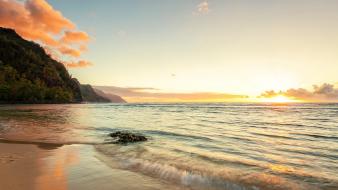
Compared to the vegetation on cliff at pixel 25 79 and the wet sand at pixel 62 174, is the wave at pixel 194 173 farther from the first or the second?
the vegetation on cliff at pixel 25 79

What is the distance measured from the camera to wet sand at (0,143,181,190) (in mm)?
7426

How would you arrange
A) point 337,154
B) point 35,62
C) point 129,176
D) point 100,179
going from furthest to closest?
point 35,62 → point 337,154 → point 129,176 → point 100,179

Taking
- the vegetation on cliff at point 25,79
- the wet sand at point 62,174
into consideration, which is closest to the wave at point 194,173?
the wet sand at point 62,174

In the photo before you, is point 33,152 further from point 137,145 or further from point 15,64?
point 15,64

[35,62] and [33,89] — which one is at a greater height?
[35,62]

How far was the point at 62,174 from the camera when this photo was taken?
8.47 m

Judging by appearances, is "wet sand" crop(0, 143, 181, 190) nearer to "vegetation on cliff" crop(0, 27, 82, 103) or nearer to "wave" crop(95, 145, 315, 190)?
"wave" crop(95, 145, 315, 190)

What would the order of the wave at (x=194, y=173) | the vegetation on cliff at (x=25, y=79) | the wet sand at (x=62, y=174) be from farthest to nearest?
the vegetation on cliff at (x=25, y=79)
the wave at (x=194, y=173)
the wet sand at (x=62, y=174)

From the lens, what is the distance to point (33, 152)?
12.4 m

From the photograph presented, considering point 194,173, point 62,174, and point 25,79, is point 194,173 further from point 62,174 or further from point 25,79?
point 25,79

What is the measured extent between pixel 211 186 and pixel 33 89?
5722 inches

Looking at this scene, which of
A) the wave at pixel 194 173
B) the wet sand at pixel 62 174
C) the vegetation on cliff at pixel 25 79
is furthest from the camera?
the vegetation on cliff at pixel 25 79

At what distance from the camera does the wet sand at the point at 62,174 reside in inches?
292

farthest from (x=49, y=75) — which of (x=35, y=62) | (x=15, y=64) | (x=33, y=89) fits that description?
(x=33, y=89)
